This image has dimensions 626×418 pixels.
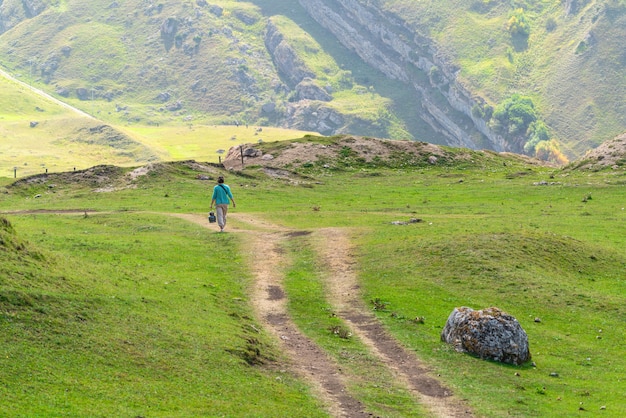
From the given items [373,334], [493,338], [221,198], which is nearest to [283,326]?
[373,334]

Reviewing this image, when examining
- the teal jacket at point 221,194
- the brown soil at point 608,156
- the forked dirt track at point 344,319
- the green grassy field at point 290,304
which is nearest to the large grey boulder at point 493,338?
the green grassy field at point 290,304

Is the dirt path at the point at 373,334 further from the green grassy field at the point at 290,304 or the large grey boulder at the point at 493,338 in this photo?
the large grey boulder at the point at 493,338

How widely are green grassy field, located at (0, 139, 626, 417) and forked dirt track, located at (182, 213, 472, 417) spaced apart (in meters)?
0.56

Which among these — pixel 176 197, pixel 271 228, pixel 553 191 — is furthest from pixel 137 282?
pixel 553 191

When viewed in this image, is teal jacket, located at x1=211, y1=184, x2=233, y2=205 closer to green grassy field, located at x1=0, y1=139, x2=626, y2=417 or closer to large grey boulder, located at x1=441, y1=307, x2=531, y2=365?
green grassy field, located at x1=0, y1=139, x2=626, y2=417

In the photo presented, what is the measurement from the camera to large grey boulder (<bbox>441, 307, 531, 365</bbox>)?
2988cm

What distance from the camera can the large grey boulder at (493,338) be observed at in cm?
2988

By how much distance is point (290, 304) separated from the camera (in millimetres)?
36531

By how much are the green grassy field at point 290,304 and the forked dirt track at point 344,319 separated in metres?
0.56

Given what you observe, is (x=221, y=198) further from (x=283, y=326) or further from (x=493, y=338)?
(x=493, y=338)

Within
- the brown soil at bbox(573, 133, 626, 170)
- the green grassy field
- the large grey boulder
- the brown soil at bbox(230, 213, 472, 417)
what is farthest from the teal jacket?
the brown soil at bbox(573, 133, 626, 170)

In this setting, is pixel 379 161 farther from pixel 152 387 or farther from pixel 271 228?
pixel 152 387

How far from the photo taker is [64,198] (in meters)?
78.0

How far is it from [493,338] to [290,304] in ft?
33.4
